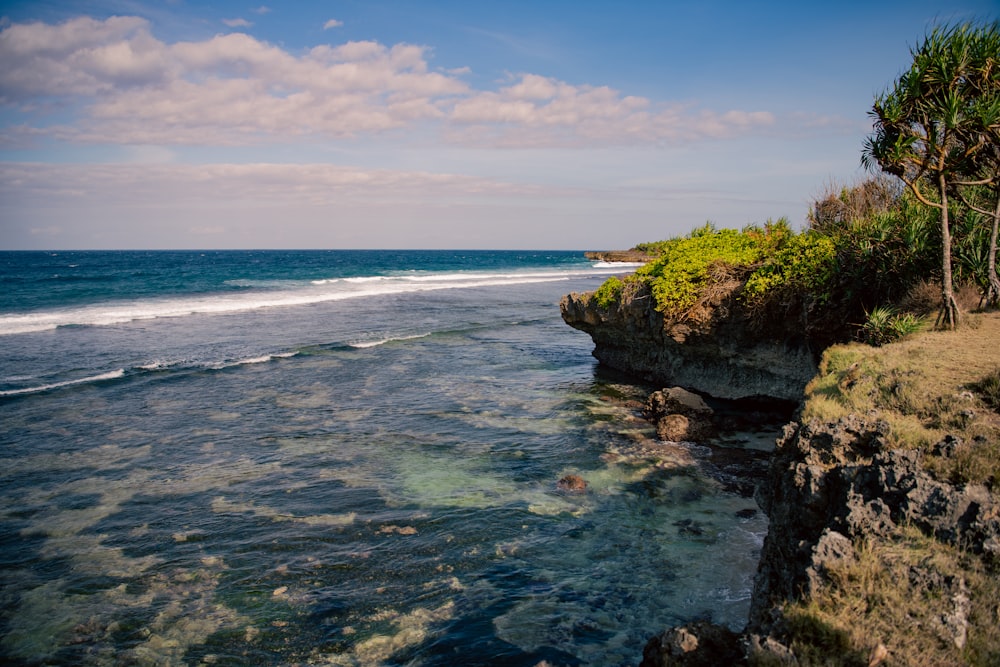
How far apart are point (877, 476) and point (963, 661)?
6.54 ft

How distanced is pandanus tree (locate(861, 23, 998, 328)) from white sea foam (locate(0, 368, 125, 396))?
22.5 meters

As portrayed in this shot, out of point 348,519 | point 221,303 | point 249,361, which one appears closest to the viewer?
point 348,519

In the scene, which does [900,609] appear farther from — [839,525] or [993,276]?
[993,276]

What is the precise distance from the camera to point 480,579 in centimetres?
815

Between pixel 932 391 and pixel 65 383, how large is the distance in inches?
884

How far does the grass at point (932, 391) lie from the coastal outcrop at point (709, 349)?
316 centimetres

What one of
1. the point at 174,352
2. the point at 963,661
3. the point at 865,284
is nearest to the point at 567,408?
the point at 865,284

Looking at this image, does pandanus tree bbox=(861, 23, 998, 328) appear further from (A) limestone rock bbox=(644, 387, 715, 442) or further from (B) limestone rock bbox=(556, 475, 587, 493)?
(B) limestone rock bbox=(556, 475, 587, 493)

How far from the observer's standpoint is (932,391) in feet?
26.4

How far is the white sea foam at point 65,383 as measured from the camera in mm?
17578

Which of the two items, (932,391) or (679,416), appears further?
(679,416)

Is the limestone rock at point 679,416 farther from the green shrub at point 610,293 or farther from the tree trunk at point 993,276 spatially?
the tree trunk at point 993,276

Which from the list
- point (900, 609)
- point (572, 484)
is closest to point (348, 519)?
point (572, 484)

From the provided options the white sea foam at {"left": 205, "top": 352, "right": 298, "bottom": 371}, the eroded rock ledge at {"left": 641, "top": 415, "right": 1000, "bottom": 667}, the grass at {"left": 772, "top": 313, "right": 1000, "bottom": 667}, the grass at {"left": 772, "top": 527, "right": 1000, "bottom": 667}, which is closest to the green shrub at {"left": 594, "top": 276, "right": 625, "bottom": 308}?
the grass at {"left": 772, "top": 313, "right": 1000, "bottom": 667}
